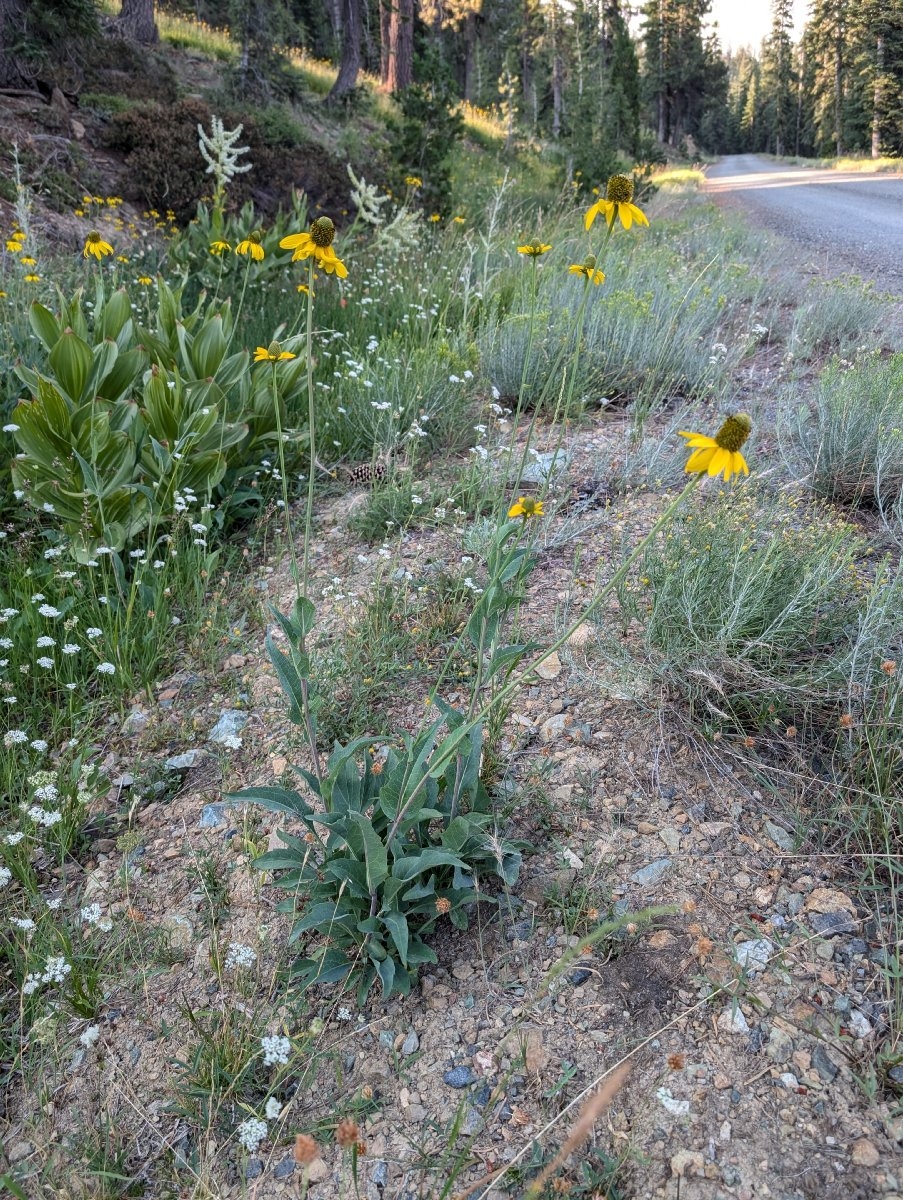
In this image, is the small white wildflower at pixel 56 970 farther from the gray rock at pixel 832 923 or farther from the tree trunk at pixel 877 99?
the tree trunk at pixel 877 99

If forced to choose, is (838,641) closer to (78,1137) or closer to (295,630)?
(295,630)

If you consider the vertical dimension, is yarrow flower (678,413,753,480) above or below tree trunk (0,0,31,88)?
below

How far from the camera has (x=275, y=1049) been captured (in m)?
1.41

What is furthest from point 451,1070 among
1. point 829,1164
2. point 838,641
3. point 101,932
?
point 838,641

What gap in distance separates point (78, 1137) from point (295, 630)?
1.06m

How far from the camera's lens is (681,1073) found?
1.43m

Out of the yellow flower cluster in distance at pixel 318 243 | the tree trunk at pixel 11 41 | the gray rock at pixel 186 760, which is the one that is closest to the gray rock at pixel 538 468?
the yellow flower cluster in distance at pixel 318 243

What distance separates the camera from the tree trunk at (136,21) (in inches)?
487

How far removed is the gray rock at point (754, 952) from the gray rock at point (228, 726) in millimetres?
1535

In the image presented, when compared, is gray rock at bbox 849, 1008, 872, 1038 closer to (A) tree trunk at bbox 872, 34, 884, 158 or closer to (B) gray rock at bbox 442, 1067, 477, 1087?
(B) gray rock at bbox 442, 1067, 477, 1087

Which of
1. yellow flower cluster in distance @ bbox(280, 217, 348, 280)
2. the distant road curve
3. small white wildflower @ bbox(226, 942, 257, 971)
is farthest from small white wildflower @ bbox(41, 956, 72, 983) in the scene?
the distant road curve

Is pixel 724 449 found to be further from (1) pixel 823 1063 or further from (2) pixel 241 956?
(2) pixel 241 956

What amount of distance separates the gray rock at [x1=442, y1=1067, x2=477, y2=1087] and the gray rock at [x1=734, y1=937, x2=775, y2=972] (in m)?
0.62

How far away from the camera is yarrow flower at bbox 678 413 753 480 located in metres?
1.24
